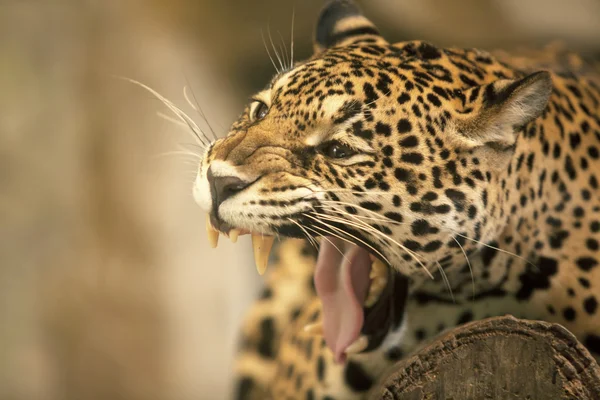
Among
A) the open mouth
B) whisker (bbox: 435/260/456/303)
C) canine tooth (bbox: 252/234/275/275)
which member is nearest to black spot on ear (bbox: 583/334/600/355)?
whisker (bbox: 435/260/456/303)

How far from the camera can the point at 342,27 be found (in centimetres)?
159

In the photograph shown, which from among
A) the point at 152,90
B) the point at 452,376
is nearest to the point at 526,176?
the point at 452,376

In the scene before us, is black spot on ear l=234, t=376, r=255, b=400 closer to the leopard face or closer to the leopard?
the leopard

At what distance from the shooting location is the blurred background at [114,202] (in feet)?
6.70

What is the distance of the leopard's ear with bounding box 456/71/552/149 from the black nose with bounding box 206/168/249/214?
16.7 inches

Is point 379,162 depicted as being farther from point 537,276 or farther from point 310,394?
point 310,394

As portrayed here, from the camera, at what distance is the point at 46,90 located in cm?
225

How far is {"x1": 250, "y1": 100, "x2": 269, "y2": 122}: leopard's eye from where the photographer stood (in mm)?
1457

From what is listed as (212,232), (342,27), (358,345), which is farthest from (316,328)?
(342,27)

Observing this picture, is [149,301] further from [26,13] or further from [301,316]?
[26,13]

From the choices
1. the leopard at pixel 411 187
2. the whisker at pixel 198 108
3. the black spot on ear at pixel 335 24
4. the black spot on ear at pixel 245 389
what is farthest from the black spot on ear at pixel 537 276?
the black spot on ear at pixel 245 389

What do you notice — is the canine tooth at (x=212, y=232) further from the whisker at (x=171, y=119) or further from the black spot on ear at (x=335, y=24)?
the black spot on ear at (x=335, y=24)

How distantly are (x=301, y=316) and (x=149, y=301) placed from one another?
1.80ft

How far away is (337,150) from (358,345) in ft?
1.44
